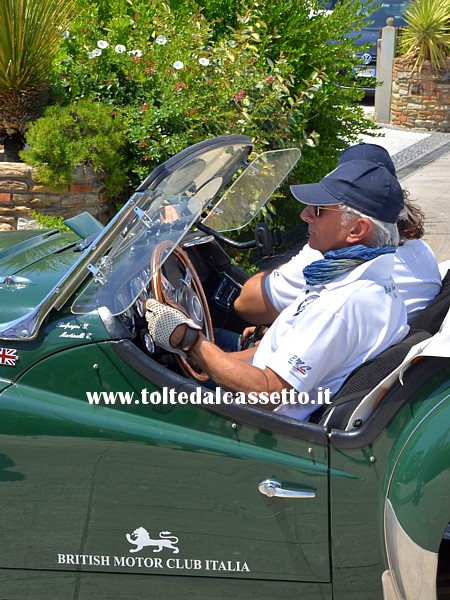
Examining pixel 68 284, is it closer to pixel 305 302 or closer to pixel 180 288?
pixel 180 288

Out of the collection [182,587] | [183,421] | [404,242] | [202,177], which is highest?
[202,177]

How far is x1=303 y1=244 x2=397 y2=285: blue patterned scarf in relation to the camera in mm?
2635

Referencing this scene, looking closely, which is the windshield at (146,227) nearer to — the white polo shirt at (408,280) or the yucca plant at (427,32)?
the white polo shirt at (408,280)

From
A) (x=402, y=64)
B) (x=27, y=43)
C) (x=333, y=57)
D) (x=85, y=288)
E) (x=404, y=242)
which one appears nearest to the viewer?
(x=85, y=288)

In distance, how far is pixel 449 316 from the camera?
2.42 metres

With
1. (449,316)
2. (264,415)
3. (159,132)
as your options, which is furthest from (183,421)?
(159,132)

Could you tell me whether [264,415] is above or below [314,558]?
above

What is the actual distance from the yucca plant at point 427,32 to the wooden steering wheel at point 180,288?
35.5ft

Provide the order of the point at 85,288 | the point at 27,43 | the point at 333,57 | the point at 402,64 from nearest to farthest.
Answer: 1. the point at 85,288
2. the point at 27,43
3. the point at 333,57
4. the point at 402,64

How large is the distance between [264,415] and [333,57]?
509 centimetres

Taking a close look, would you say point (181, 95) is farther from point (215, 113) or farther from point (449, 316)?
point (449, 316)

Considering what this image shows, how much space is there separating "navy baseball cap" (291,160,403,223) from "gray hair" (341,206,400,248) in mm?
13

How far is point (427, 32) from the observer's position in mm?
12914

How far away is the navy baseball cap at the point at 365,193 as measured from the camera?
2.71m
